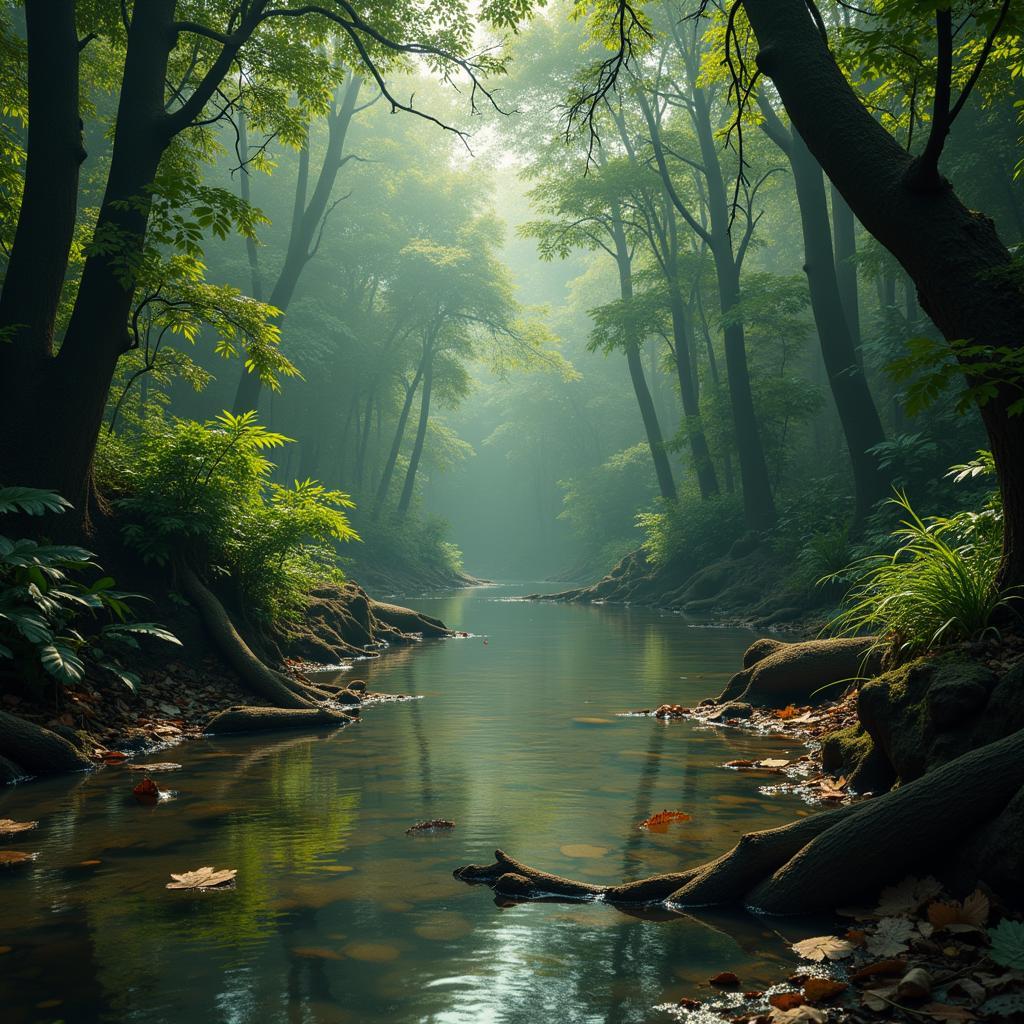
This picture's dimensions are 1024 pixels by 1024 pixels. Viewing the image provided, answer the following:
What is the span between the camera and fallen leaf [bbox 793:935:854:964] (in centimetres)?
290

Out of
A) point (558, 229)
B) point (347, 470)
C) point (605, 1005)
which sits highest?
point (558, 229)

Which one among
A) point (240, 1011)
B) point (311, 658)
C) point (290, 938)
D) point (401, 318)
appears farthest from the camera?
point (401, 318)

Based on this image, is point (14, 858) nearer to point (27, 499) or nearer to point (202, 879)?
point (202, 879)

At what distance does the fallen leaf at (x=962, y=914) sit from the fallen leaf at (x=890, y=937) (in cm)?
9

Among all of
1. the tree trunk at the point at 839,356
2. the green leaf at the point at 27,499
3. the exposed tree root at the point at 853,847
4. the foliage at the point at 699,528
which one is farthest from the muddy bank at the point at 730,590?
the green leaf at the point at 27,499

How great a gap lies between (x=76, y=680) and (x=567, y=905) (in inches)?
145

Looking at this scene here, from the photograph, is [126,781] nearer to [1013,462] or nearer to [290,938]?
[290,938]

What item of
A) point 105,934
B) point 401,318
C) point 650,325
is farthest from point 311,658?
point 401,318

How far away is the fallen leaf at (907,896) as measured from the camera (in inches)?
123

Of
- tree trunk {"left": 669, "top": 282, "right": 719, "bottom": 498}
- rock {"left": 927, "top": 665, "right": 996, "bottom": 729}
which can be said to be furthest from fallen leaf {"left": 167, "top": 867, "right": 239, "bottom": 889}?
tree trunk {"left": 669, "top": 282, "right": 719, "bottom": 498}

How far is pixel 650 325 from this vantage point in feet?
88.0

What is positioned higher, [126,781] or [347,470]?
[347,470]

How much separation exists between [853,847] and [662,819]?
1.48 metres

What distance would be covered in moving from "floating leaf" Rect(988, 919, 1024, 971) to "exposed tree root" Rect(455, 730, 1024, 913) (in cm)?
56
